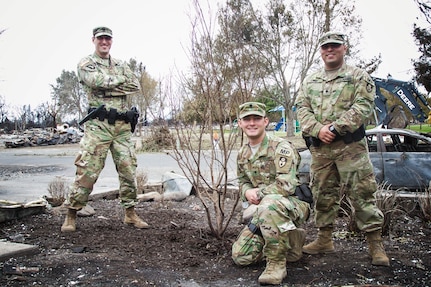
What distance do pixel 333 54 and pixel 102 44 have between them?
98.9 inches

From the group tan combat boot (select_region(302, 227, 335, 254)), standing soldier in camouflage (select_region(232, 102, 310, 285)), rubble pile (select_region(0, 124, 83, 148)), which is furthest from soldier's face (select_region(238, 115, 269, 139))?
rubble pile (select_region(0, 124, 83, 148))

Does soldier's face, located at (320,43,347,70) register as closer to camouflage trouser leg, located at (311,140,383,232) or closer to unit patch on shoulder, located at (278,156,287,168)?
camouflage trouser leg, located at (311,140,383,232)

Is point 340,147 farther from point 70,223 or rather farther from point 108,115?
point 70,223

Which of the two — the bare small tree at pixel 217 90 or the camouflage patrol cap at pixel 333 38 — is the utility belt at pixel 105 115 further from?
the camouflage patrol cap at pixel 333 38

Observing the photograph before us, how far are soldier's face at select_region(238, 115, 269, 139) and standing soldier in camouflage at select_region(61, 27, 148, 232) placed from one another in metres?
1.73

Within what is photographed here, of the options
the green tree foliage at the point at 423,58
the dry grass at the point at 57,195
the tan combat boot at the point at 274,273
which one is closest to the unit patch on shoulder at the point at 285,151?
the tan combat boot at the point at 274,273

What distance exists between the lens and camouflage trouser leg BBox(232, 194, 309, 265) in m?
3.02

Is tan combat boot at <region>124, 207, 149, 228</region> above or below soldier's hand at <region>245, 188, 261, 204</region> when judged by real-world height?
below

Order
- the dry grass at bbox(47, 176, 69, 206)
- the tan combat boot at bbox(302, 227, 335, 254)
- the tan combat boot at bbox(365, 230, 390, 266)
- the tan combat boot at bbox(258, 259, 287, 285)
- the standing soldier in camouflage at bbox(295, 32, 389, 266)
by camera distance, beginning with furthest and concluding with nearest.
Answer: the dry grass at bbox(47, 176, 69, 206)
the tan combat boot at bbox(302, 227, 335, 254)
the standing soldier in camouflage at bbox(295, 32, 389, 266)
the tan combat boot at bbox(365, 230, 390, 266)
the tan combat boot at bbox(258, 259, 287, 285)

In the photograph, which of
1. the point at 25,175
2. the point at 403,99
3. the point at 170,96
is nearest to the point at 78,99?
the point at 25,175

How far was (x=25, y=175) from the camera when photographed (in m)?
10.5

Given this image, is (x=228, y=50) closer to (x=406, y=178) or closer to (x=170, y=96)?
(x=170, y=96)

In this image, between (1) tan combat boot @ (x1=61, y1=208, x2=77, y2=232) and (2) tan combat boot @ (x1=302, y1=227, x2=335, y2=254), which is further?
(1) tan combat boot @ (x1=61, y1=208, x2=77, y2=232)

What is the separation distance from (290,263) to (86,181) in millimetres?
2265
